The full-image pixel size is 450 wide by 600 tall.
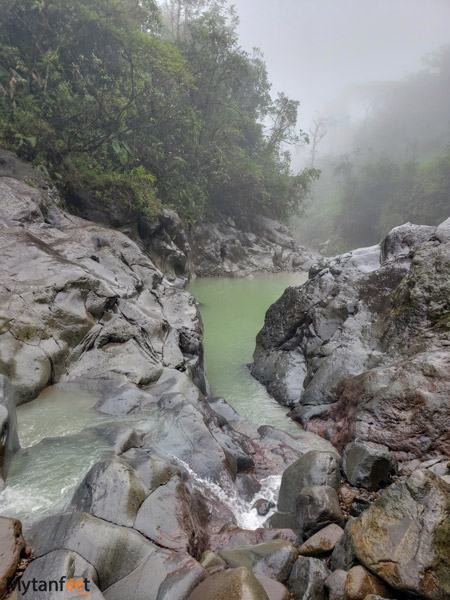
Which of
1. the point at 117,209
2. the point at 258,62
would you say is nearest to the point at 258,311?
the point at 117,209

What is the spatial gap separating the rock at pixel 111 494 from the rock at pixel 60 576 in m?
0.51

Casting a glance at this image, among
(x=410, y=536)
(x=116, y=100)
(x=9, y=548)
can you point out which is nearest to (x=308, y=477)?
(x=410, y=536)

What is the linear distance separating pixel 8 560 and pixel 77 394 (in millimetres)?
3341

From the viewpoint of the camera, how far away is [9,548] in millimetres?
2404

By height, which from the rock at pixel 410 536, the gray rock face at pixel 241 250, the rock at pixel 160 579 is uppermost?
the gray rock face at pixel 241 250

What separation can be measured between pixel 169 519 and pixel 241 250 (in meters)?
24.6

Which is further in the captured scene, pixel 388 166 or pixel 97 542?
pixel 388 166

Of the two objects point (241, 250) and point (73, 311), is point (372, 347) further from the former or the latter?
point (241, 250)

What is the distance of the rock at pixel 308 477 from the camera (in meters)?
4.07

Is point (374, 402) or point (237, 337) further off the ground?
point (374, 402)

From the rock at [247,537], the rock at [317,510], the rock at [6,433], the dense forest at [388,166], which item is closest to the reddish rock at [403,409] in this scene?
the rock at [317,510]

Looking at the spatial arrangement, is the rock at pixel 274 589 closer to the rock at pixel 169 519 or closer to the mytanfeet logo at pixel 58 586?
the rock at pixel 169 519

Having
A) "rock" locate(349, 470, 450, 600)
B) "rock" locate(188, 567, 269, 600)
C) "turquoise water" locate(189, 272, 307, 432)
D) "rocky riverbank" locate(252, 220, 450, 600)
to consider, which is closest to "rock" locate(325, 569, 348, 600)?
"rocky riverbank" locate(252, 220, 450, 600)

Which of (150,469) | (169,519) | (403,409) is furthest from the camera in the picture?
(403,409)
